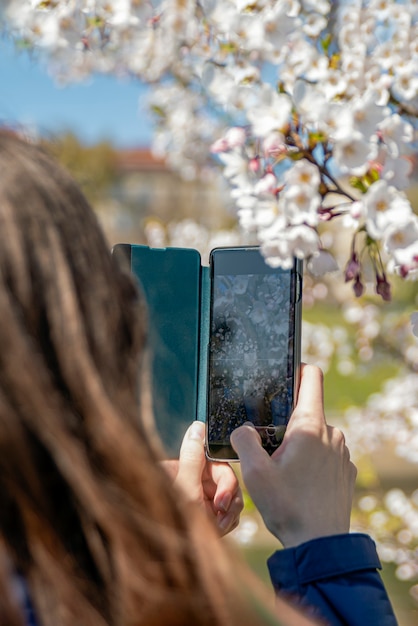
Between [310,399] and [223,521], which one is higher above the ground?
[310,399]

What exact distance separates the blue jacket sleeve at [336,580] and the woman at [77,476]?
148 millimetres

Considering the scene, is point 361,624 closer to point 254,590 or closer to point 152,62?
point 254,590

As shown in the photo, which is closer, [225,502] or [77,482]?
[77,482]

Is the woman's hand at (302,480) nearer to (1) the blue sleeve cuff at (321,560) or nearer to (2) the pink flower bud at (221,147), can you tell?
(1) the blue sleeve cuff at (321,560)

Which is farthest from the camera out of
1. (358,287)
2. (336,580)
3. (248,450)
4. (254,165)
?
(358,287)

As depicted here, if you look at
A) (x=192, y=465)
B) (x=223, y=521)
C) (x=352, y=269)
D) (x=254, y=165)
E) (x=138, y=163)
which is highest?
(x=138, y=163)

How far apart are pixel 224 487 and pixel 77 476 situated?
676 millimetres

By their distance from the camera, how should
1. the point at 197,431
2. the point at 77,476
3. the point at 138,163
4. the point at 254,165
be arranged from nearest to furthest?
the point at 77,476 < the point at 197,431 < the point at 254,165 < the point at 138,163

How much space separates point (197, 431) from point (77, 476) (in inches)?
25.0

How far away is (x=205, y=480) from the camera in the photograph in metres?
1.40

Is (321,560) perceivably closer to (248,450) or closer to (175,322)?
(248,450)

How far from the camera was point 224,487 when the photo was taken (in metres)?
1.36

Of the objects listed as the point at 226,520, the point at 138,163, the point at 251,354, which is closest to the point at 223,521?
the point at 226,520

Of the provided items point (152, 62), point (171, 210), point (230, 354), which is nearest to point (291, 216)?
point (230, 354)
